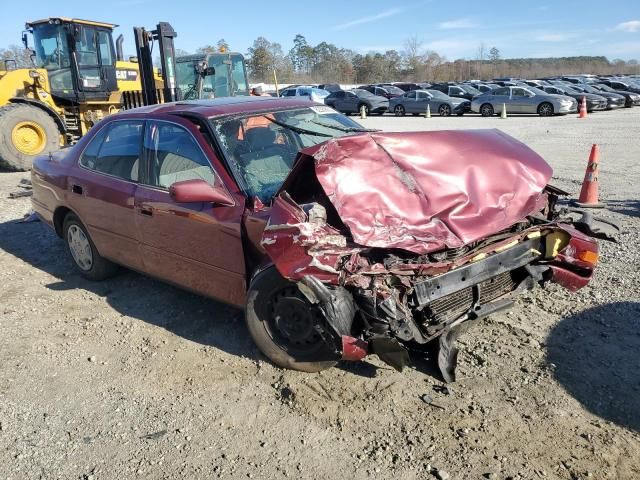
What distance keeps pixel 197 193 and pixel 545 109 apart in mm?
24379

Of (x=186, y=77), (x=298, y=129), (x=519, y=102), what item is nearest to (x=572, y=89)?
(x=519, y=102)

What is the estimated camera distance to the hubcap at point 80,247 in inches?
206

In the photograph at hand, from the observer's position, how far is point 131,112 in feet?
15.3

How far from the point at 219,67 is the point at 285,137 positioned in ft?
35.4

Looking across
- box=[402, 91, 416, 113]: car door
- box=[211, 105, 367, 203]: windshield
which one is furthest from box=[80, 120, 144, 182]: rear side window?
box=[402, 91, 416, 113]: car door

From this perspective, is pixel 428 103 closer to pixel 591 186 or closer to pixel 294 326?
pixel 591 186

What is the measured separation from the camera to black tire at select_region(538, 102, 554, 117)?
24156 mm

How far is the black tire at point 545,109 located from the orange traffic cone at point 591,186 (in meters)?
19.0

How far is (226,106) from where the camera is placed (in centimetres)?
425

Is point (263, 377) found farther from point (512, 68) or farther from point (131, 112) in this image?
point (512, 68)

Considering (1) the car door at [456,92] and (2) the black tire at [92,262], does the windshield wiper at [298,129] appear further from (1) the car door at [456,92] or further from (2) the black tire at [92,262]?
(1) the car door at [456,92]

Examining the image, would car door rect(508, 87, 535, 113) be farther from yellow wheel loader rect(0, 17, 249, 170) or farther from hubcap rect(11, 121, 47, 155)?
hubcap rect(11, 121, 47, 155)

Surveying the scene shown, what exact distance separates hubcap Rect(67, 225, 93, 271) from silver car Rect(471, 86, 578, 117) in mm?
23561

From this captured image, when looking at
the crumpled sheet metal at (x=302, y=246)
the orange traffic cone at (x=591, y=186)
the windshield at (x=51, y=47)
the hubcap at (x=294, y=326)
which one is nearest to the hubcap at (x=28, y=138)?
the windshield at (x=51, y=47)
